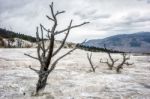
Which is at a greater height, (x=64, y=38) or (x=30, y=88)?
(x=64, y=38)

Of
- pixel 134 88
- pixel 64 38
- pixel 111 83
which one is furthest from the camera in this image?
pixel 111 83

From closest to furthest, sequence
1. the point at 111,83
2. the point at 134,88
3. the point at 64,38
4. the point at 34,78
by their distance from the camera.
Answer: the point at 64,38 < the point at 134,88 < the point at 111,83 < the point at 34,78

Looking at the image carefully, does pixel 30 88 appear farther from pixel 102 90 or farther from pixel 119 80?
pixel 119 80

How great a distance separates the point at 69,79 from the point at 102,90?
10.3 ft

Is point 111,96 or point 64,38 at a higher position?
point 64,38

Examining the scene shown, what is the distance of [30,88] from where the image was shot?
12.7 metres

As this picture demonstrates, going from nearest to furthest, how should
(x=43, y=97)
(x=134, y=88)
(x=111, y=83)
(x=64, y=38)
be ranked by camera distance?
(x=43, y=97) → (x=64, y=38) → (x=134, y=88) → (x=111, y=83)

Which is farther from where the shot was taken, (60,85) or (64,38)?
(60,85)

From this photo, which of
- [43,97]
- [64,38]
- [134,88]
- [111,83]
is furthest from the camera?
[111,83]

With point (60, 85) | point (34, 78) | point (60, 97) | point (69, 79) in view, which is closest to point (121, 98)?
point (60, 97)

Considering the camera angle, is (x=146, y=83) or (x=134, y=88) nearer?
(x=134, y=88)

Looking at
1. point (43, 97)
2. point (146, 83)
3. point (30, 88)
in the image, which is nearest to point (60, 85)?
point (30, 88)

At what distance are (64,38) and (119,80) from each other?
4862 mm

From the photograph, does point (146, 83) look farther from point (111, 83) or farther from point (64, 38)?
point (64, 38)
